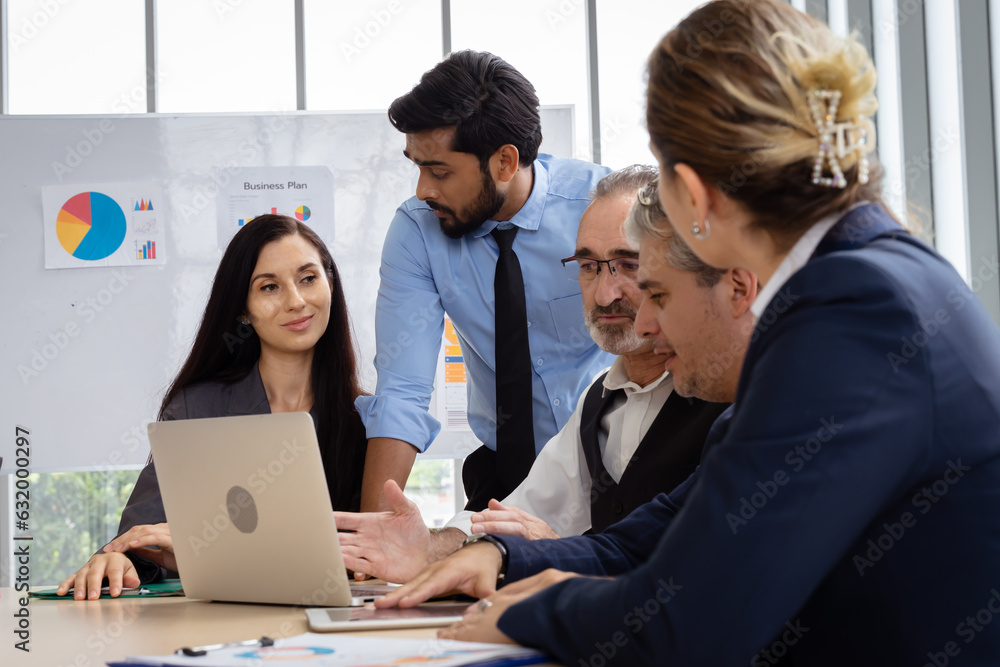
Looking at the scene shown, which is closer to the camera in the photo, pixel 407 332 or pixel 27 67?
pixel 407 332

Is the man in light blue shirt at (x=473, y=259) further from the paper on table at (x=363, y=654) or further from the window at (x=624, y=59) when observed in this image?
the window at (x=624, y=59)

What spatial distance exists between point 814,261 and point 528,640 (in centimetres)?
46

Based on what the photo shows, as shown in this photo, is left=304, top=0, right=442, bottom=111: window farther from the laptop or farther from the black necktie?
the laptop

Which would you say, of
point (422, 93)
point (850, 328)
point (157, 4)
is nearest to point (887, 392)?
point (850, 328)

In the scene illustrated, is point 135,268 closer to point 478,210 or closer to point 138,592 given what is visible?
point 478,210

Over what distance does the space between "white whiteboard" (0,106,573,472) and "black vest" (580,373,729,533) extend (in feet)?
6.75

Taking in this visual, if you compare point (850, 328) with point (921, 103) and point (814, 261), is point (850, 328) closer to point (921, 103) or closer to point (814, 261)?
point (814, 261)

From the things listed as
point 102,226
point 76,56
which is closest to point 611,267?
point 102,226

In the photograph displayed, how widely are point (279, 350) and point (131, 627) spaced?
4.86 feet

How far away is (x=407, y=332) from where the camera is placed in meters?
2.69

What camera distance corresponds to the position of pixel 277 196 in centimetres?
396

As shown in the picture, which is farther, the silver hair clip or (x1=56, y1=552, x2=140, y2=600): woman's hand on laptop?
(x1=56, y1=552, x2=140, y2=600): woman's hand on laptop

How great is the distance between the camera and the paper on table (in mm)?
875
